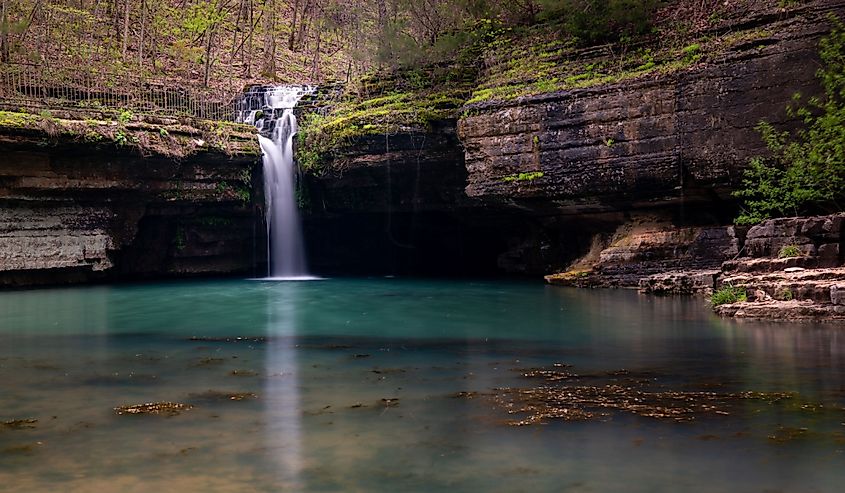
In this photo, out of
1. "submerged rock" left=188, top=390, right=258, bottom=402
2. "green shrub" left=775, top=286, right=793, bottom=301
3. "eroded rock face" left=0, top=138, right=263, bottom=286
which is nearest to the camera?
"submerged rock" left=188, top=390, right=258, bottom=402

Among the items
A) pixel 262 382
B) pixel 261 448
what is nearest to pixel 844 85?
pixel 262 382

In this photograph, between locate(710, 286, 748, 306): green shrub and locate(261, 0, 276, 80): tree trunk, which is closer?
locate(710, 286, 748, 306): green shrub

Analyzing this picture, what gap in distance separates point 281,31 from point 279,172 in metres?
20.1

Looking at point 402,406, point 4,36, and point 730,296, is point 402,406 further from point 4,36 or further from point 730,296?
point 4,36

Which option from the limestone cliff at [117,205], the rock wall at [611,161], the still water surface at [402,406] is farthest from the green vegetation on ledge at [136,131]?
the still water surface at [402,406]

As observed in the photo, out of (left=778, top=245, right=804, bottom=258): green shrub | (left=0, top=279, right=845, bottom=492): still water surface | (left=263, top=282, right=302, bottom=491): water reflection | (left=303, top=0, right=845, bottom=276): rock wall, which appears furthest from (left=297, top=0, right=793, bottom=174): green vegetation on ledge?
(left=263, top=282, right=302, bottom=491): water reflection

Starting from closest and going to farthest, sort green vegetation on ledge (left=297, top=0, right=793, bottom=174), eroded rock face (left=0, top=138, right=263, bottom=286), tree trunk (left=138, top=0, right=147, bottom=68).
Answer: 1. green vegetation on ledge (left=297, top=0, right=793, bottom=174)
2. eroded rock face (left=0, top=138, right=263, bottom=286)
3. tree trunk (left=138, top=0, right=147, bottom=68)

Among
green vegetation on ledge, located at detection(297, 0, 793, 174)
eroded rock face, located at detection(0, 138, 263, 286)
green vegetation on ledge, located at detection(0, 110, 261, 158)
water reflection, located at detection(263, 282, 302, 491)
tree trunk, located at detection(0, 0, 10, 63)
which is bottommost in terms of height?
water reflection, located at detection(263, 282, 302, 491)

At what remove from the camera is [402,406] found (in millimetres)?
6012

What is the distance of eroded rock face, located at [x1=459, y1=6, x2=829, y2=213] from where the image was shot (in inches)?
610

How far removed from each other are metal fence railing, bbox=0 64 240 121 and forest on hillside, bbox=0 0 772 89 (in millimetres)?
1086

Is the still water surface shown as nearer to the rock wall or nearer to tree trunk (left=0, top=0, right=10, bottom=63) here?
the rock wall

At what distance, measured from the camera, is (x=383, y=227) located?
1086 inches

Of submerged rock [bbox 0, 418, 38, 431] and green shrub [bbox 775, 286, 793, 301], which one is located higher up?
green shrub [bbox 775, 286, 793, 301]
